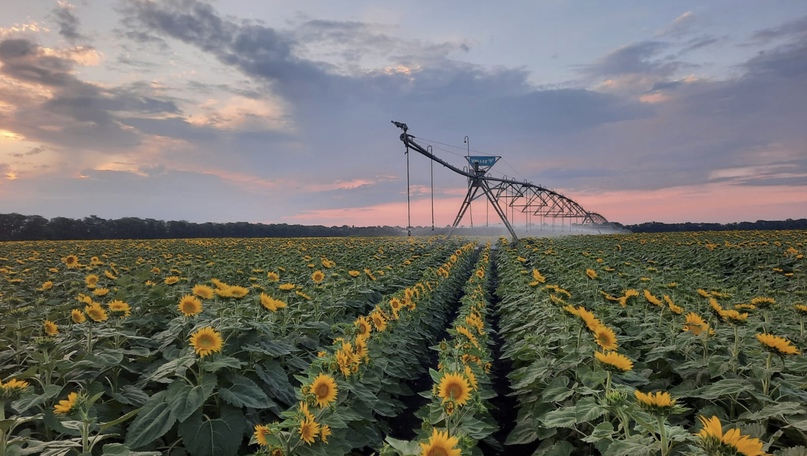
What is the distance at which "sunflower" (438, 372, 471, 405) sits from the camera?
277 cm

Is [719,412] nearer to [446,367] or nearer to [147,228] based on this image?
[446,367]

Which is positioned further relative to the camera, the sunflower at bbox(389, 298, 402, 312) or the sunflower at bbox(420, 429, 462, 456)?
the sunflower at bbox(389, 298, 402, 312)

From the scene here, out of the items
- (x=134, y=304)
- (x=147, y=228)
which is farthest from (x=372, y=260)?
(x=147, y=228)

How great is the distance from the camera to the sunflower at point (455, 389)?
277cm

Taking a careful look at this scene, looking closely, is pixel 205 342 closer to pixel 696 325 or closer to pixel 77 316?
pixel 77 316

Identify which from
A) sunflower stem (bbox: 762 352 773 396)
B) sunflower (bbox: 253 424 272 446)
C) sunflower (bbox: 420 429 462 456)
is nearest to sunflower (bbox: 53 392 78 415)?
sunflower (bbox: 253 424 272 446)

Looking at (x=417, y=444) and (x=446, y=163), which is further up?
(x=446, y=163)

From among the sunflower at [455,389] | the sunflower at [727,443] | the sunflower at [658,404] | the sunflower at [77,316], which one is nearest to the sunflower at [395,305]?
the sunflower at [455,389]

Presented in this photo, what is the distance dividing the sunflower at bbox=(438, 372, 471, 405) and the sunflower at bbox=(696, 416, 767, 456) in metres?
1.34

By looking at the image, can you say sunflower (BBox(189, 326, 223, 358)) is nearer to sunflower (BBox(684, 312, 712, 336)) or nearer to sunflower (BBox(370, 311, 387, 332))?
sunflower (BBox(370, 311, 387, 332))

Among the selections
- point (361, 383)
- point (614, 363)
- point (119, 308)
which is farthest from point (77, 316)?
point (614, 363)

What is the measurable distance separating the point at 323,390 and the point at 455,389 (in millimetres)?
805

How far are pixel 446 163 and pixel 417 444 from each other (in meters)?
28.5

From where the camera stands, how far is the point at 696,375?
3420 millimetres
